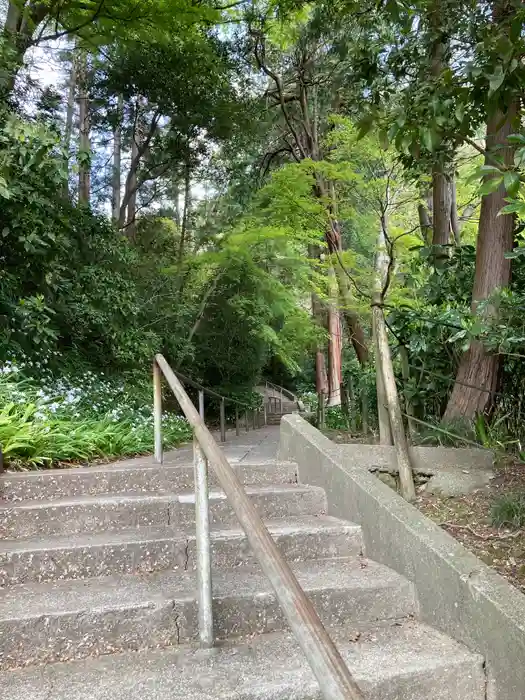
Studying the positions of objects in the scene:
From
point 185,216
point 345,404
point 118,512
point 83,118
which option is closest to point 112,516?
point 118,512

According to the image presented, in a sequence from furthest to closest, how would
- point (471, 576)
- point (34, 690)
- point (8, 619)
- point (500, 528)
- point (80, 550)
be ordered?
point (500, 528) < point (80, 550) < point (471, 576) < point (8, 619) < point (34, 690)

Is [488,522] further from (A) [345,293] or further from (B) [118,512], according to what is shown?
(A) [345,293]

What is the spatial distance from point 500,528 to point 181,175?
991 centimetres

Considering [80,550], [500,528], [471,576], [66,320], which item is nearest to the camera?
[471,576]

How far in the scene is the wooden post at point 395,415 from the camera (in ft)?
10.3

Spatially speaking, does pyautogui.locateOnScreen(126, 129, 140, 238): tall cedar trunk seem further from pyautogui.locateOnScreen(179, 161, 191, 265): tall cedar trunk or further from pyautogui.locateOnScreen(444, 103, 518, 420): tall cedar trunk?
pyautogui.locateOnScreen(444, 103, 518, 420): tall cedar trunk

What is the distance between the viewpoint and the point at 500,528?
2.60 metres

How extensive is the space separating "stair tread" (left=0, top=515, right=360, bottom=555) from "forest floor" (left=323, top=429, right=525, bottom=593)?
522mm

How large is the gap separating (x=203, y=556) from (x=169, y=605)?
27 centimetres

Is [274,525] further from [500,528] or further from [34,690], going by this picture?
[34,690]

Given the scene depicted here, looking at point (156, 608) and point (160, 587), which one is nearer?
point (156, 608)

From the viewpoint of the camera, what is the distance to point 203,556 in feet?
6.29

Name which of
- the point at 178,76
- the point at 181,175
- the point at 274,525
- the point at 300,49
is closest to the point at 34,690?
the point at 274,525

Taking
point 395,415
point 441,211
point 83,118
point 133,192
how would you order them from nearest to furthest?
point 395,415
point 441,211
point 133,192
point 83,118
